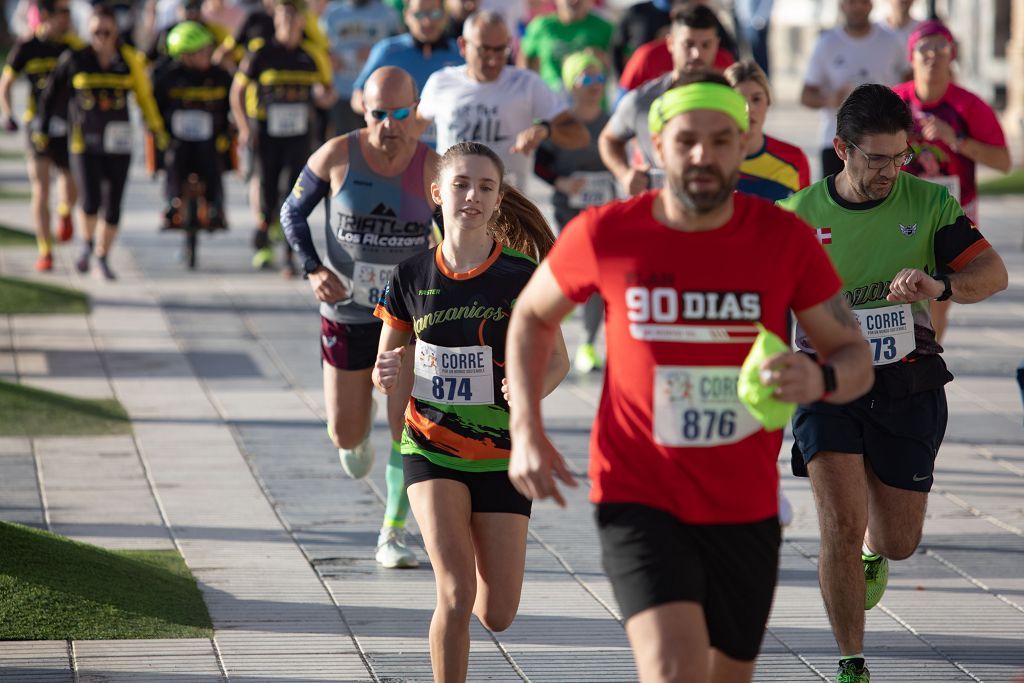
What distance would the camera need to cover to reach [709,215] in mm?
3984

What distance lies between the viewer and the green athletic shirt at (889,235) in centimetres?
546

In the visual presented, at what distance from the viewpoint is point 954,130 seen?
29.0 ft

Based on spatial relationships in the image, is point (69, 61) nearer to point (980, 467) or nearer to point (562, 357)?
point (980, 467)

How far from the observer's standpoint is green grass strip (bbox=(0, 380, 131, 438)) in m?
9.32

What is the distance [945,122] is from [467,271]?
170 inches

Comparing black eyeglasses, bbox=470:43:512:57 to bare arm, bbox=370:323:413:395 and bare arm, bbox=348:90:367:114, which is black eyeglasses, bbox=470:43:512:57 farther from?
→ bare arm, bbox=370:323:413:395

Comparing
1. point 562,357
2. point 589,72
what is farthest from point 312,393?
point 562,357

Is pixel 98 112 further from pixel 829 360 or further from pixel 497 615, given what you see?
pixel 829 360

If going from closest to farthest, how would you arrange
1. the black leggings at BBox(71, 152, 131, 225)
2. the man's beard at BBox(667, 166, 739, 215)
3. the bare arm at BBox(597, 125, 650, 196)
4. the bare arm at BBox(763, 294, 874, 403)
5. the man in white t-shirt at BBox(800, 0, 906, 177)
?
the bare arm at BBox(763, 294, 874, 403) < the man's beard at BBox(667, 166, 739, 215) < the bare arm at BBox(597, 125, 650, 196) < the man in white t-shirt at BBox(800, 0, 906, 177) < the black leggings at BBox(71, 152, 131, 225)

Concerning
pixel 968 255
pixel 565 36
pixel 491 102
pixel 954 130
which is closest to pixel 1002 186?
pixel 565 36

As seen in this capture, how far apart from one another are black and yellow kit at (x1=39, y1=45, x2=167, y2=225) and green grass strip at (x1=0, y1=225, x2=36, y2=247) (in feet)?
8.08

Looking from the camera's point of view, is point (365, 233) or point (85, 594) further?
point (365, 233)

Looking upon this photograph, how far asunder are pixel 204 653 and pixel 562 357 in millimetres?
1681

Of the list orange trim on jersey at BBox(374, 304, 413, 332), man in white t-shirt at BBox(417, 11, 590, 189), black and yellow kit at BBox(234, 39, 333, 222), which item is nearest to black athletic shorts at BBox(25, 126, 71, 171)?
black and yellow kit at BBox(234, 39, 333, 222)
